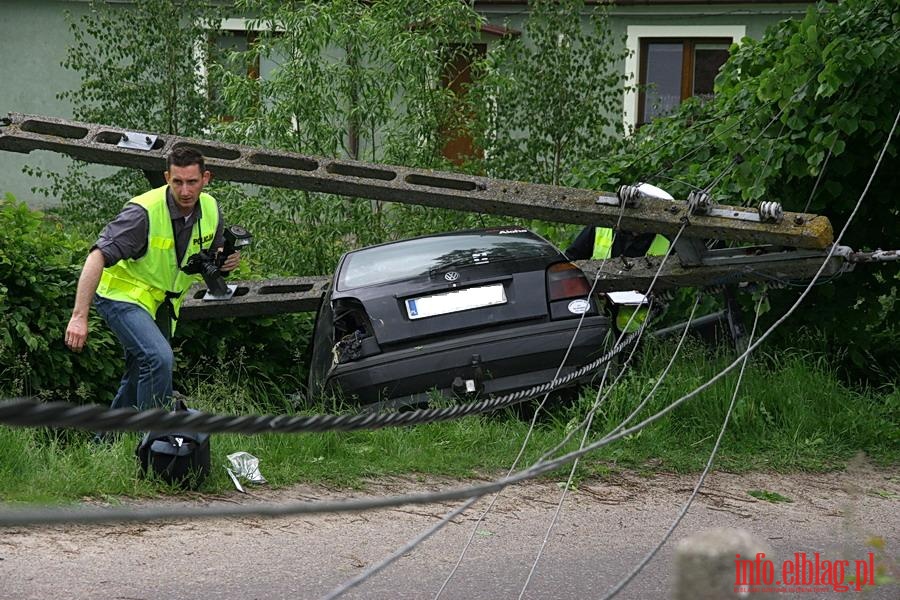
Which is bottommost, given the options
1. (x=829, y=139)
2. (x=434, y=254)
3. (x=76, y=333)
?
(x=76, y=333)

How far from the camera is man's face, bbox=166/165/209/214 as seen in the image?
685 cm

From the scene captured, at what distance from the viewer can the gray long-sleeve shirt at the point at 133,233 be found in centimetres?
666

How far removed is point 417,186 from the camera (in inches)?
279

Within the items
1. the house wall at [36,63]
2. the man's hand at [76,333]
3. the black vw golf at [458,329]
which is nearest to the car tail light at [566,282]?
the black vw golf at [458,329]

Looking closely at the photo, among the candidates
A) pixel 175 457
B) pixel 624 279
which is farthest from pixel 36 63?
pixel 175 457

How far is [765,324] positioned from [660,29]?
44.0 feet

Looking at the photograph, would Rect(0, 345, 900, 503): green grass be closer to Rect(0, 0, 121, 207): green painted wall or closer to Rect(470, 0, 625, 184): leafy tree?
Rect(470, 0, 625, 184): leafy tree

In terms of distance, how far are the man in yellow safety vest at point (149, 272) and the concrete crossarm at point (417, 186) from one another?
32cm

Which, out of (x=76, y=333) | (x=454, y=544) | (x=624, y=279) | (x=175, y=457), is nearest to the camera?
(x=454, y=544)

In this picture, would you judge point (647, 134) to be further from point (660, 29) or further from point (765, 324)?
point (660, 29)

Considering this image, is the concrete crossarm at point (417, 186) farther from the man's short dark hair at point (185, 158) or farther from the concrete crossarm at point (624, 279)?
the concrete crossarm at point (624, 279)

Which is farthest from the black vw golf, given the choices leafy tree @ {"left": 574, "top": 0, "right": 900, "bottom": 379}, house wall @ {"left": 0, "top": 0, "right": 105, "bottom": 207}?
house wall @ {"left": 0, "top": 0, "right": 105, "bottom": 207}

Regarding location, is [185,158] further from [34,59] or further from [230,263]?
A: [34,59]

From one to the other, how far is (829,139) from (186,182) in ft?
12.7
